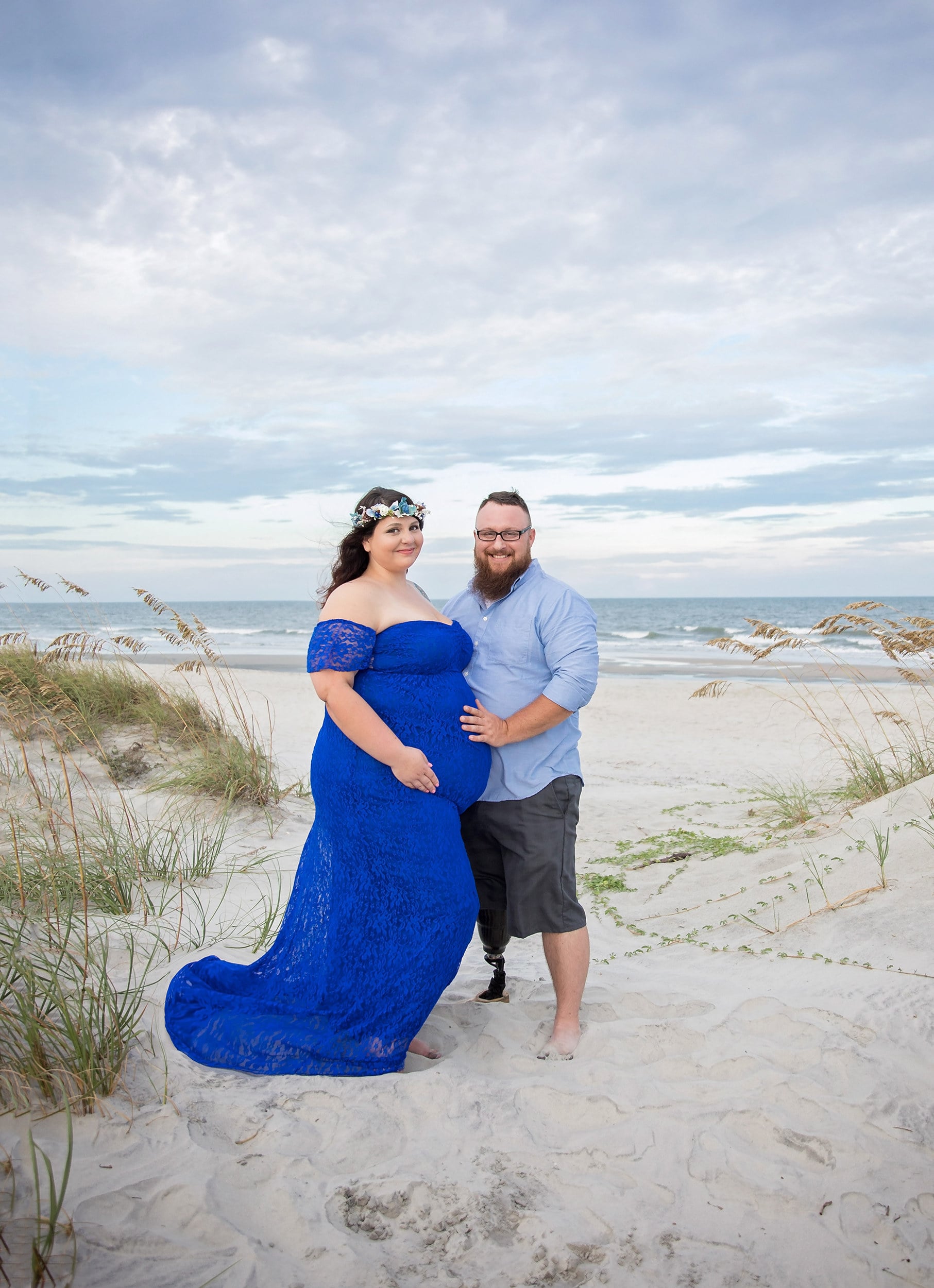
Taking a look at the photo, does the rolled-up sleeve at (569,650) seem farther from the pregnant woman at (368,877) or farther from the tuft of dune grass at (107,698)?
the tuft of dune grass at (107,698)

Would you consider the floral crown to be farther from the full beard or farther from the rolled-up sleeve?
the rolled-up sleeve

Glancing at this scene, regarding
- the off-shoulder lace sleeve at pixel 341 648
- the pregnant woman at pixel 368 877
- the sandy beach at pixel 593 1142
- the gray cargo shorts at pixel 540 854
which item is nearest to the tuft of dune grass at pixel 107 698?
the sandy beach at pixel 593 1142

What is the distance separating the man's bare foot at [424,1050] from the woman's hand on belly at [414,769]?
3.37ft

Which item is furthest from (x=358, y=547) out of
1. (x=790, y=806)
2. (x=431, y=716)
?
(x=790, y=806)

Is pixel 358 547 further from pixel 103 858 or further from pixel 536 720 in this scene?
pixel 103 858

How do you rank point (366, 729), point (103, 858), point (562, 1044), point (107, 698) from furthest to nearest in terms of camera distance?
1. point (107, 698)
2. point (103, 858)
3. point (562, 1044)
4. point (366, 729)

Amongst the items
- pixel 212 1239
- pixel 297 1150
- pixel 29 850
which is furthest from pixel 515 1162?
pixel 29 850

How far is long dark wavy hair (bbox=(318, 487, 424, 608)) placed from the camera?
10.8 ft

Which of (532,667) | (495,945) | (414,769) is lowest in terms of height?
(495,945)

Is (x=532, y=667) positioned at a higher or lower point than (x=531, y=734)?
higher

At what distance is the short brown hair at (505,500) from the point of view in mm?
3498

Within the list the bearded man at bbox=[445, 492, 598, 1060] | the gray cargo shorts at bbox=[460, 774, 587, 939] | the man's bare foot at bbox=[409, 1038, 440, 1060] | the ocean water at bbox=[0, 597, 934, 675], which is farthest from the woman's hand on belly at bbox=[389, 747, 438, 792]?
the ocean water at bbox=[0, 597, 934, 675]

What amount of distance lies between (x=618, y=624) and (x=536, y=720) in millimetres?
47085

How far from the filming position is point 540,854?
11.0 ft
